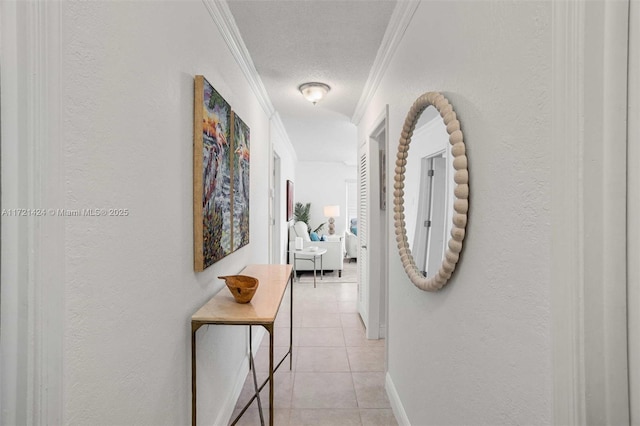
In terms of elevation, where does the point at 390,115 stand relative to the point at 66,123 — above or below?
above

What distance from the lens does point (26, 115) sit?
2.11 feet

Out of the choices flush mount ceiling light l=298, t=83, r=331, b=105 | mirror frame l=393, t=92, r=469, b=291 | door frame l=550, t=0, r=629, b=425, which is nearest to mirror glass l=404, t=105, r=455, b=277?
mirror frame l=393, t=92, r=469, b=291

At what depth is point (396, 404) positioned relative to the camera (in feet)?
6.43

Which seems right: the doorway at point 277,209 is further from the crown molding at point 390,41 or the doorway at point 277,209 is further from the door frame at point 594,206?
the door frame at point 594,206

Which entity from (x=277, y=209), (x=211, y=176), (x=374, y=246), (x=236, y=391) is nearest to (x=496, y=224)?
(x=211, y=176)

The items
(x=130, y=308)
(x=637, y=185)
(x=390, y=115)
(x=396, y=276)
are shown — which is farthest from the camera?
(x=390, y=115)

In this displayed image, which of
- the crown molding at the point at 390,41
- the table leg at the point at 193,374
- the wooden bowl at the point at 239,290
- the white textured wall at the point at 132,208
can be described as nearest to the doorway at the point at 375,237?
the crown molding at the point at 390,41

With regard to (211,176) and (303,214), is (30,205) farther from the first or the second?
(303,214)

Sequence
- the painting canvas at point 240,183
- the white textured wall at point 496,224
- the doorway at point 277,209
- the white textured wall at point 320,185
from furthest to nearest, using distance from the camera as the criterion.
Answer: the white textured wall at point 320,185 → the doorway at point 277,209 → the painting canvas at point 240,183 → the white textured wall at point 496,224

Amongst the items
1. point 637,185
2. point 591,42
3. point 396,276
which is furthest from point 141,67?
point 396,276

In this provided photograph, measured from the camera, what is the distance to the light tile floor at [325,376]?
2008 mm

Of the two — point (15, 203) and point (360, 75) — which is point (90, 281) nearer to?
point (15, 203)

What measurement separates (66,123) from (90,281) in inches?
14.9

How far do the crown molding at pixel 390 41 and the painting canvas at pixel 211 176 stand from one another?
1041 mm
